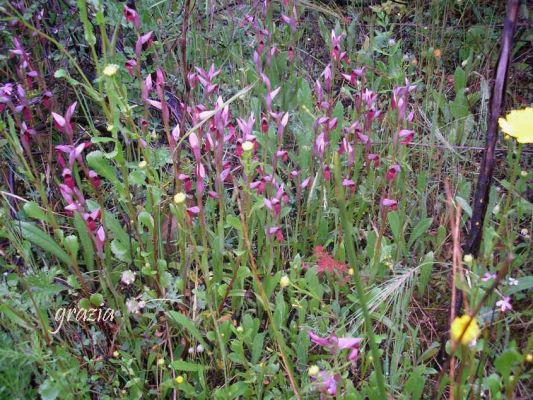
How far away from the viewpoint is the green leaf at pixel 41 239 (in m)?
1.71

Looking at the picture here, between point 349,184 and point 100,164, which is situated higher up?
point 100,164

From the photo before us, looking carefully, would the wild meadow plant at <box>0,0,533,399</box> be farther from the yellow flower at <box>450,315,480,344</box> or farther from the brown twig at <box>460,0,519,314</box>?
the yellow flower at <box>450,315,480,344</box>

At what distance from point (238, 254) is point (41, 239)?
24.5 inches

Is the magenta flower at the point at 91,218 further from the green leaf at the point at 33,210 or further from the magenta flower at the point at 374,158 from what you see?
the magenta flower at the point at 374,158

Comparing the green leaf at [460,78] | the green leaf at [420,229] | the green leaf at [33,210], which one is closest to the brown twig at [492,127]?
the green leaf at [420,229]

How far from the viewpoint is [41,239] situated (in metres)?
1.71

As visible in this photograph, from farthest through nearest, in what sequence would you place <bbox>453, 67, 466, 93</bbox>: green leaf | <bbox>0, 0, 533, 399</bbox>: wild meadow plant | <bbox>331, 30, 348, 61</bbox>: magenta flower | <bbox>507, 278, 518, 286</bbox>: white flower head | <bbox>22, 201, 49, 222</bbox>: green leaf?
<bbox>453, 67, 466, 93</bbox>: green leaf → <bbox>331, 30, 348, 61</bbox>: magenta flower → <bbox>22, 201, 49, 222</bbox>: green leaf → <bbox>507, 278, 518, 286</bbox>: white flower head → <bbox>0, 0, 533, 399</bbox>: wild meadow plant

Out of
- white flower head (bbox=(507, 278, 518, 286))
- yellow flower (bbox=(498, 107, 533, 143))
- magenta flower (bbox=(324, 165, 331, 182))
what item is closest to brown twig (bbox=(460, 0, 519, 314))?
yellow flower (bbox=(498, 107, 533, 143))

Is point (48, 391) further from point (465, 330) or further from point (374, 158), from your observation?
point (374, 158)

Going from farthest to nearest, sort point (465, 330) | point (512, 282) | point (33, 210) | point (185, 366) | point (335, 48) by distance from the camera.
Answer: point (335, 48)
point (33, 210)
point (512, 282)
point (185, 366)
point (465, 330)

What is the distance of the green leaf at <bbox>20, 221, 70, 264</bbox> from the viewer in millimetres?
1706

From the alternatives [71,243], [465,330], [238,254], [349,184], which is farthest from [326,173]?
[465,330]

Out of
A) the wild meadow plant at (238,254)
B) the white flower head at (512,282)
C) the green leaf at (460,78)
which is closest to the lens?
the wild meadow plant at (238,254)

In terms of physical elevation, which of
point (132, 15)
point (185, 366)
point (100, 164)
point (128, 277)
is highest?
point (132, 15)
